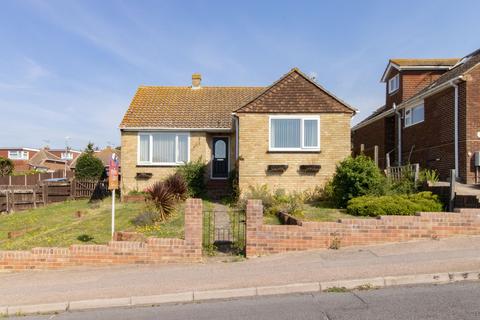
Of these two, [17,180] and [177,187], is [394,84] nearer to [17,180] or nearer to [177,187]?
[177,187]

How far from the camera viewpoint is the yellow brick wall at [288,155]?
15.4 metres

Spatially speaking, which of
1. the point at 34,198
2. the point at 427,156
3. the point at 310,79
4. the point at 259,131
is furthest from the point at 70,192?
the point at 427,156

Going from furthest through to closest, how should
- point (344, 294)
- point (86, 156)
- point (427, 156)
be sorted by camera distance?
point (86, 156) → point (427, 156) → point (344, 294)

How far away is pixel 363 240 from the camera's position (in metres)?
9.06

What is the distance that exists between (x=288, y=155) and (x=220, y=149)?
508 centimetres

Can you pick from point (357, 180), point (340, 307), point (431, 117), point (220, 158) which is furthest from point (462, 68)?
point (340, 307)

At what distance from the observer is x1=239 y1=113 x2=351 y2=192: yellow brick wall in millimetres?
15359

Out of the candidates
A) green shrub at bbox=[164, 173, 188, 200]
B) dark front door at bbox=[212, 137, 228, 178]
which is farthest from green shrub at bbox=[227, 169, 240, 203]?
dark front door at bbox=[212, 137, 228, 178]

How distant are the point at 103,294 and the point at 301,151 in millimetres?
9920

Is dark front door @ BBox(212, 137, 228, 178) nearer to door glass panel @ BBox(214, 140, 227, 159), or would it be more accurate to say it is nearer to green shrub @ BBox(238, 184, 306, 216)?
door glass panel @ BBox(214, 140, 227, 159)

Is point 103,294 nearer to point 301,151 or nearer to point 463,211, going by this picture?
point 463,211

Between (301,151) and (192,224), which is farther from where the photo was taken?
(301,151)

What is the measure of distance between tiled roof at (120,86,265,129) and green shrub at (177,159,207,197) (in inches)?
79.3

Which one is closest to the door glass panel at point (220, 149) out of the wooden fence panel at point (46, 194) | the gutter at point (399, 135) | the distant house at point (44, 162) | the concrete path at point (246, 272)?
the wooden fence panel at point (46, 194)
